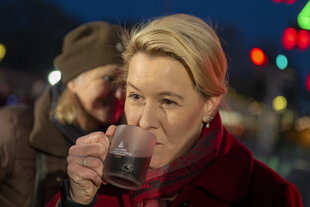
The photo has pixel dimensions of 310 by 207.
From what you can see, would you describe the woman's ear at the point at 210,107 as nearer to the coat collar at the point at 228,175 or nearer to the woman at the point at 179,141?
the woman at the point at 179,141

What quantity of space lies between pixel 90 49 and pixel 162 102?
171cm

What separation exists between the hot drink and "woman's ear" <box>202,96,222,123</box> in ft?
2.20

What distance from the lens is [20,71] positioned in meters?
46.3

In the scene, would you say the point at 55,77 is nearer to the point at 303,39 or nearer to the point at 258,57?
the point at 258,57

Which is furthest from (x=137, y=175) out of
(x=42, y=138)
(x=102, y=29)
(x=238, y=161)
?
(x=102, y=29)

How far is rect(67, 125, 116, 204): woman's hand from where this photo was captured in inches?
78.4

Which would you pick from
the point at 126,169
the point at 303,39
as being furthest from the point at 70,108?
the point at 303,39

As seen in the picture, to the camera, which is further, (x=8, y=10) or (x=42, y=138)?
(x=8, y=10)

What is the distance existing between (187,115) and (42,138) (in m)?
1.38

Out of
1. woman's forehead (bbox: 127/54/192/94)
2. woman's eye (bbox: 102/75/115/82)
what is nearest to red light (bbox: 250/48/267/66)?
woman's eye (bbox: 102/75/115/82)

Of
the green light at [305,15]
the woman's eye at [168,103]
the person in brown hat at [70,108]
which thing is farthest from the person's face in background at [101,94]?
the green light at [305,15]

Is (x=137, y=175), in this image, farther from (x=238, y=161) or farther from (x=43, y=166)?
(x=43, y=166)

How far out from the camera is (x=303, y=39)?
10.6m

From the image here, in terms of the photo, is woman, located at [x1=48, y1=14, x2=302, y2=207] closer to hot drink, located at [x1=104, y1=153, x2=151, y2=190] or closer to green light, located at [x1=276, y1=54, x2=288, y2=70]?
hot drink, located at [x1=104, y1=153, x2=151, y2=190]
